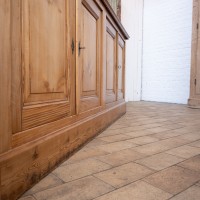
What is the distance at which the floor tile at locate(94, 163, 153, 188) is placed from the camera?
824mm

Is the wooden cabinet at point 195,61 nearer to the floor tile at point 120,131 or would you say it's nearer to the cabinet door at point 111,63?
the cabinet door at point 111,63

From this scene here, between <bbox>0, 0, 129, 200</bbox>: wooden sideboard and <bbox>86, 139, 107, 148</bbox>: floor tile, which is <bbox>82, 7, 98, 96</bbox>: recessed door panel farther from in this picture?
<bbox>86, 139, 107, 148</bbox>: floor tile

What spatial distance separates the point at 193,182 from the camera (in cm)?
82

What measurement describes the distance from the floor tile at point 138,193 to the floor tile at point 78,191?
0.04m

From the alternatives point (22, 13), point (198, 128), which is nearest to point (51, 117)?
point (22, 13)

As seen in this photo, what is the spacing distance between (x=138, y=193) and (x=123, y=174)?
0.54 feet

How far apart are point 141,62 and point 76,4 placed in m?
4.00

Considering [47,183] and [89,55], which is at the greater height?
[89,55]

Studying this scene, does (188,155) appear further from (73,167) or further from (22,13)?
(22,13)

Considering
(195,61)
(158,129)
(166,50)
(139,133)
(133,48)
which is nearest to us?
(139,133)

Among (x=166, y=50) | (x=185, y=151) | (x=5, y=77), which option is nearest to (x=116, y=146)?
(x=185, y=151)

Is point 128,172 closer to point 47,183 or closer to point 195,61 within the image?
point 47,183

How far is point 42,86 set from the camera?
2.77 ft

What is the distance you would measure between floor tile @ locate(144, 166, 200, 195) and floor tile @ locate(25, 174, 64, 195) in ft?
1.13
